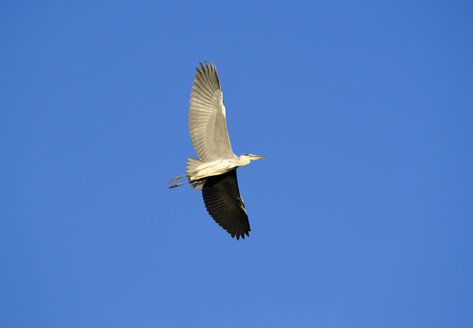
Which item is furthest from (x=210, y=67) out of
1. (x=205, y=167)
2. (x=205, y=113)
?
(x=205, y=167)

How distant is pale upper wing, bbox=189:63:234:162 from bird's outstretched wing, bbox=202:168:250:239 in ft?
4.57

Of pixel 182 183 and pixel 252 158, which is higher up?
pixel 252 158

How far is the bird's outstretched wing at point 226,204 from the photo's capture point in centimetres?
1478

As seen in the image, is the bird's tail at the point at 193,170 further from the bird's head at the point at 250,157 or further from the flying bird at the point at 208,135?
the bird's head at the point at 250,157

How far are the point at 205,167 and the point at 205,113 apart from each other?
1.45 metres

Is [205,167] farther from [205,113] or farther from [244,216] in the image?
[244,216]

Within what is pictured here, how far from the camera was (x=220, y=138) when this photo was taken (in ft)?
44.8

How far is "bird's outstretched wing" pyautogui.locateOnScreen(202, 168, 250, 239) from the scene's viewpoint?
14.8m

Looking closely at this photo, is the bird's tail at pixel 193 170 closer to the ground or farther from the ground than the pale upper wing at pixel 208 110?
closer to the ground

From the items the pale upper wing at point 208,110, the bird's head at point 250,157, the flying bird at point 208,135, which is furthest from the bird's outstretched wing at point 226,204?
the pale upper wing at point 208,110

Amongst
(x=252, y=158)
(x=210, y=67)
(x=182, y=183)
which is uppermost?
(x=210, y=67)

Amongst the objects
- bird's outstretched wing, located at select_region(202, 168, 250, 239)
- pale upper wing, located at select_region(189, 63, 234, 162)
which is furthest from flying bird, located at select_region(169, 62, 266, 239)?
bird's outstretched wing, located at select_region(202, 168, 250, 239)

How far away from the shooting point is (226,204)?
1529cm

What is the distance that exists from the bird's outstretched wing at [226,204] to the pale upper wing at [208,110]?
1.39 metres
